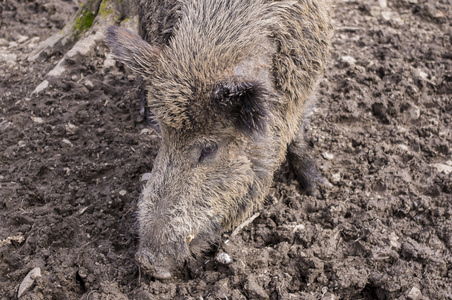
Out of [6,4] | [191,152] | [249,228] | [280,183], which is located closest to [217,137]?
[191,152]

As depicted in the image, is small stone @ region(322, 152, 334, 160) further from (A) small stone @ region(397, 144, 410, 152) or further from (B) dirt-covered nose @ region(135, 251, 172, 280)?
(B) dirt-covered nose @ region(135, 251, 172, 280)

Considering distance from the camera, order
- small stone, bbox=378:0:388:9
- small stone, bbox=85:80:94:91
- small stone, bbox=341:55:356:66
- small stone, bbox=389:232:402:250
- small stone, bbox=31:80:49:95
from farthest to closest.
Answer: small stone, bbox=378:0:388:9 < small stone, bbox=341:55:356:66 < small stone, bbox=85:80:94:91 < small stone, bbox=31:80:49:95 < small stone, bbox=389:232:402:250

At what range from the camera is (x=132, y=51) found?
2879mm

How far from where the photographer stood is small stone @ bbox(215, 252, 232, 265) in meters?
2.93

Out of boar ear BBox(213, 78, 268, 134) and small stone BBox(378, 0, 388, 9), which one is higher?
boar ear BBox(213, 78, 268, 134)

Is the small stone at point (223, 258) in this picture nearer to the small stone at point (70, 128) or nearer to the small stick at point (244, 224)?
the small stick at point (244, 224)

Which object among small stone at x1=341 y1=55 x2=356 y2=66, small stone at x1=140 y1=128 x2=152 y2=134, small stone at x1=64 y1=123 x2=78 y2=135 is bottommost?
small stone at x1=140 y1=128 x2=152 y2=134

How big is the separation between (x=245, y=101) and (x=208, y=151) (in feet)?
1.62

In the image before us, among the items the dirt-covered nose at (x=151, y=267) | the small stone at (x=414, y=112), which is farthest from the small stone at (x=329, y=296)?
the small stone at (x=414, y=112)

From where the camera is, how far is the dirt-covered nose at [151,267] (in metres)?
2.71

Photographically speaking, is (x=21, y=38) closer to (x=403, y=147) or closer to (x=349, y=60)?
(x=349, y=60)

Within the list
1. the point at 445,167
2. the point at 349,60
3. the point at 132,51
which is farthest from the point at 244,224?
the point at 349,60

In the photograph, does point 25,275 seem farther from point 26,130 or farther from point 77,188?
point 26,130

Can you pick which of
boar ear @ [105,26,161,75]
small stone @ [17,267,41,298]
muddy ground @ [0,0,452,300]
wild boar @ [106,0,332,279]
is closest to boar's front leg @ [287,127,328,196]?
muddy ground @ [0,0,452,300]
